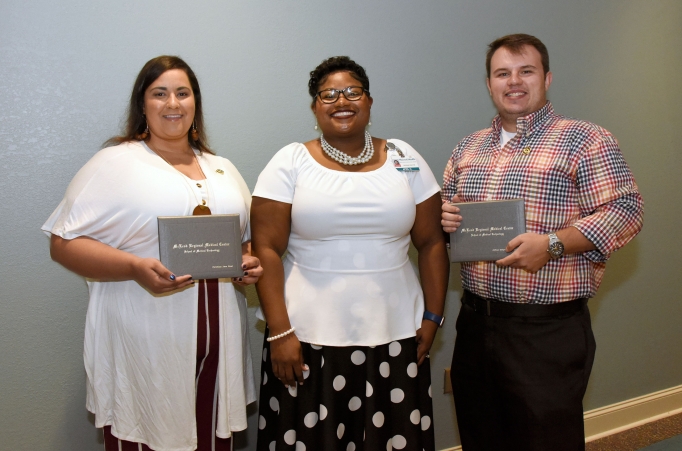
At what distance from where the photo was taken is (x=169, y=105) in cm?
182

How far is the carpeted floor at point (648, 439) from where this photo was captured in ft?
9.96

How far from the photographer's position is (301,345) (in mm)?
1874

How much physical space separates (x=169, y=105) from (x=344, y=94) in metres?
0.58

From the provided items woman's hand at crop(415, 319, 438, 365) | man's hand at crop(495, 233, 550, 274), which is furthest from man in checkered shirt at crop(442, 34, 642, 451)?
woman's hand at crop(415, 319, 438, 365)

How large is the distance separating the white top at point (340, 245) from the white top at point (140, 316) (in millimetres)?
223

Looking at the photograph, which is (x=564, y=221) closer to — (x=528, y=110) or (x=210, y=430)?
(x=528, y=110)

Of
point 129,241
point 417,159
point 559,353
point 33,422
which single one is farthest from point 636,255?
point 33,422

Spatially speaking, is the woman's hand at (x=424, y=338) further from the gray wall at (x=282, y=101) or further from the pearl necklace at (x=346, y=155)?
the gray wall at (x=282, y=101)

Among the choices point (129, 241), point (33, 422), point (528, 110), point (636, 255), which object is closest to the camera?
point (129, 241)

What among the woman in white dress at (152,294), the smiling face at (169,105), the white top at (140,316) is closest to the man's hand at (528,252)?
the woman in white dress at (152,294)

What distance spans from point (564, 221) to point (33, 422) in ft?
7.03

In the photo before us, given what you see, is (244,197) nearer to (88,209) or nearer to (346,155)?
(346,155)

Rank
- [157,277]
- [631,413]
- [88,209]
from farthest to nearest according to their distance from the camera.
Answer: [631,413] < [88,209] < [157,277]

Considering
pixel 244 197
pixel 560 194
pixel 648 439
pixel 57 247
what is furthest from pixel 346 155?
pixel 648 439
